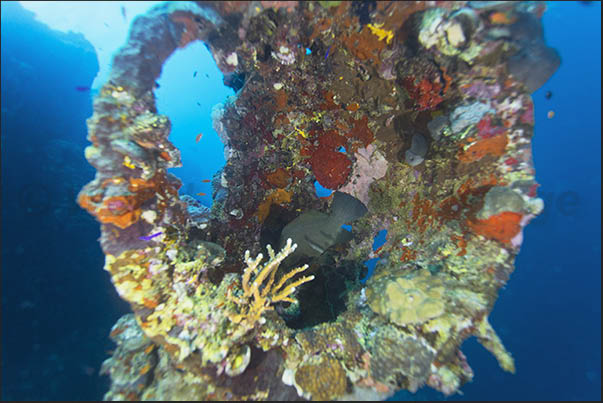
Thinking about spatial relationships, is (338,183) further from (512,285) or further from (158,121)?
(512,285)

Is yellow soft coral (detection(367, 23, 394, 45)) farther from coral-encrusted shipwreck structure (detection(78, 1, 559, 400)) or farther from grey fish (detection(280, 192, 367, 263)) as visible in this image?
grey fish (detection(280, 192, 367, 263))

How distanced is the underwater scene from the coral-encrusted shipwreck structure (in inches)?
1.0

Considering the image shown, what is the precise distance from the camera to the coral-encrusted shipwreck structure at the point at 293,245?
115 inches

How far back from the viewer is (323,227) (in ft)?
15.4

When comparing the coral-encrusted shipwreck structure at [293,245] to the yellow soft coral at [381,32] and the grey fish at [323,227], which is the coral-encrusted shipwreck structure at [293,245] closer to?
the yellow soft coral at [381,32]

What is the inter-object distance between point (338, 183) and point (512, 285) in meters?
27.8

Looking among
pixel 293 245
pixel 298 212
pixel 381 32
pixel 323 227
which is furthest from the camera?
pixel 298 212

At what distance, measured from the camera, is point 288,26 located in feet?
12.0

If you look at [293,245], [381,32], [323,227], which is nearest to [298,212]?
[323,227]

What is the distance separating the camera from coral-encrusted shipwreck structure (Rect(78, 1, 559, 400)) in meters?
2.93

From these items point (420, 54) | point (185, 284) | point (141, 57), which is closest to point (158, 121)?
point (141, 57)

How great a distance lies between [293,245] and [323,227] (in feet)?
5.71

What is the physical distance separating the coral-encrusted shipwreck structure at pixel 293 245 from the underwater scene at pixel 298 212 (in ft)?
0.09

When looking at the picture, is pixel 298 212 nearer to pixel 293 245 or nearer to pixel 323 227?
pixel 323 227
